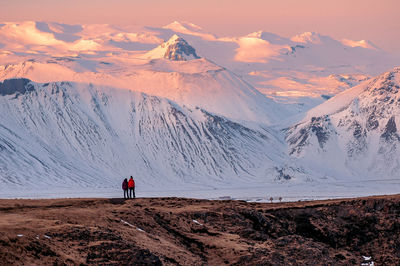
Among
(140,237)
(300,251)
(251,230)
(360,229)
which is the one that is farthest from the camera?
(360,229)

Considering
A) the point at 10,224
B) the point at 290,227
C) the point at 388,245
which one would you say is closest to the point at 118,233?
the point at 10,224

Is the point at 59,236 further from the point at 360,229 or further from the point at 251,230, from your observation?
the point at 360,229

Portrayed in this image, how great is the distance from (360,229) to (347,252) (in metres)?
4.43

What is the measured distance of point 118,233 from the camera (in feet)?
201

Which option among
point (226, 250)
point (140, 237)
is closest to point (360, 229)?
point (226, 250)

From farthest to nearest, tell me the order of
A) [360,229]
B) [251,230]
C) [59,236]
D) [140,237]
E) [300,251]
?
1. [360,229]
2. [251,230]
3. [300,251]
4. [140,237]
5. [59,236]

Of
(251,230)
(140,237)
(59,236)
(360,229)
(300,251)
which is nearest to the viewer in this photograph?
(59,236)

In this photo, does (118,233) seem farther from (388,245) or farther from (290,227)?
(388,245)

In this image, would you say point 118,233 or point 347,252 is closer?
point 118,233

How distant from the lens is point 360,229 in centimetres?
7631

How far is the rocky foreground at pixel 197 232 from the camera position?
56.4 meters

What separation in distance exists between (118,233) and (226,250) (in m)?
7.69

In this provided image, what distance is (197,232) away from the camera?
2736 inches

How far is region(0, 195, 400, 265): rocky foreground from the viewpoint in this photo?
185 ft
